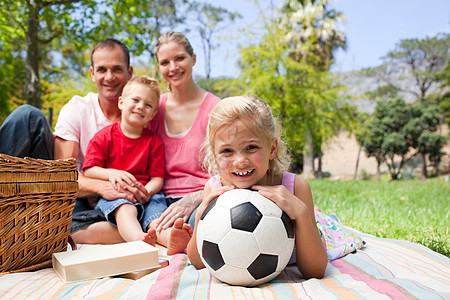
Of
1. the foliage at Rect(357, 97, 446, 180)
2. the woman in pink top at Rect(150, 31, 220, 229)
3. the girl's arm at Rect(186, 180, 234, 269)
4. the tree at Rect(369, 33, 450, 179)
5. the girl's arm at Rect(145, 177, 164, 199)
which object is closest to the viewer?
the girl's arm at Rect(186, 180, 234, 269)

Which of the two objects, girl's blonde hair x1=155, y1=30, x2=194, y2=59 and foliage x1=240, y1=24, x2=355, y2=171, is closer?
girl's blonde hair x1=155, y1=30, x2=194, y2=59

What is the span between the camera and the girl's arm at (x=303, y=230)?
1.75 m

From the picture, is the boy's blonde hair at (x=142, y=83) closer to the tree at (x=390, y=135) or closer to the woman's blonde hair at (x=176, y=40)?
the woman's blonde hair at (x=176, y=40)

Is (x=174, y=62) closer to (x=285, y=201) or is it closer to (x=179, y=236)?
(x=179, y=236)

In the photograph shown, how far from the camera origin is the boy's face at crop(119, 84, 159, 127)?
2.96 metres

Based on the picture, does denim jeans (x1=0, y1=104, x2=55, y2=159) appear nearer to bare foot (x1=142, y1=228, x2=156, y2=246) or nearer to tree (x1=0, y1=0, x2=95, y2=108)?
bare foot (x1=142, y1=228, x2=156, y2=246)

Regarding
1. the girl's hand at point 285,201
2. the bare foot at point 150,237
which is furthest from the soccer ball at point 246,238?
the bare foot at point 150,237

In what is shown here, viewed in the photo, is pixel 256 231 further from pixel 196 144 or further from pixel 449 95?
pixel 449 95

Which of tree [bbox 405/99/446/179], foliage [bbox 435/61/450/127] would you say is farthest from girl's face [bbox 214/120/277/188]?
foliage [bbox 435/61/450/127]

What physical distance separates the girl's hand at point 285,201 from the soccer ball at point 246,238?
0.07 ft

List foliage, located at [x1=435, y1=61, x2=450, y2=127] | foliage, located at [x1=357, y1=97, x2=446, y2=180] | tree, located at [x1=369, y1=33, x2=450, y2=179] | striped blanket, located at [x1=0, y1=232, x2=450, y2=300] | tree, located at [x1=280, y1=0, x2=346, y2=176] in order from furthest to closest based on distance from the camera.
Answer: tree, located at [x1=369, y1=33, x2=450, y2=179] < foliage, located at [x1=435, y1=61, x2=450, y2=127] < foliage, located at [x1=357, y1=97, x2=446, y2=180] < tree, located at [x1=280, y1=0, x2=346, y2=176] < striped blanket, located at [x1=0, y1=232, x2=450, y2=300]

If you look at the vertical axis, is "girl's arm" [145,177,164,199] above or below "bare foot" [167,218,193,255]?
above

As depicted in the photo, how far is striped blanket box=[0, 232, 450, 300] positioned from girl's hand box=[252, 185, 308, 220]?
0.34m

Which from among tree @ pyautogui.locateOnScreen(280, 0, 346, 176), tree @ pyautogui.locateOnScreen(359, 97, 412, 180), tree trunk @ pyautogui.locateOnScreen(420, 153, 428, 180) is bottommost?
tree trunk @ pyautogui.locateOnScreen(420, 153, 428, 180)
